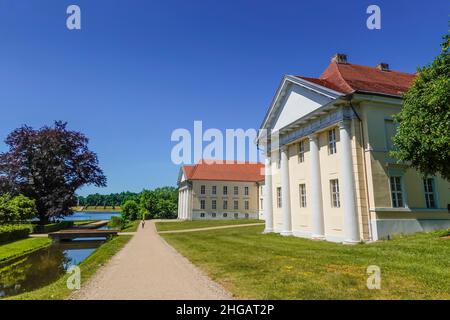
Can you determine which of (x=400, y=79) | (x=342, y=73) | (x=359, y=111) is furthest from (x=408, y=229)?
(x=400, y=79)

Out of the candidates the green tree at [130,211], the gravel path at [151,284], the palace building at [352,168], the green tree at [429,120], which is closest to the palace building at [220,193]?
the green tree at [130,211]

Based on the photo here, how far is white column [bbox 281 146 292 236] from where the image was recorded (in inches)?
900

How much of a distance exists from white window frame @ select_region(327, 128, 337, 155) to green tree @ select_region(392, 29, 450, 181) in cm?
409

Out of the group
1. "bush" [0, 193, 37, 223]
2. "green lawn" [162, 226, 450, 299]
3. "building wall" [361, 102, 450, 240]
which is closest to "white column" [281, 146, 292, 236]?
"building wall" [361, 102, 450, 240]

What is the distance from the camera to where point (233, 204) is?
6222 cm

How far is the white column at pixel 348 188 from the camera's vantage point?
1600 centimetres

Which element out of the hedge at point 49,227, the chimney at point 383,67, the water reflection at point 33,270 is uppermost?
the chimney at point 383,67

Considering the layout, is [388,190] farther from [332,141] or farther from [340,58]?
[340,58]

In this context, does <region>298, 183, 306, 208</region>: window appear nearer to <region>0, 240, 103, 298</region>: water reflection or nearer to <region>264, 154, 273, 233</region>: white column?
<region>264, 154, 273, 233</region>: white column

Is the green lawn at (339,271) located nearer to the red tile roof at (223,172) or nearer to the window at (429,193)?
the window at (429,193)

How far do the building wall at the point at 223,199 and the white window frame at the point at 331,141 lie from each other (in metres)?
43.8

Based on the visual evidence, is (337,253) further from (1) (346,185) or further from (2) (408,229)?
(2) (408,229)
